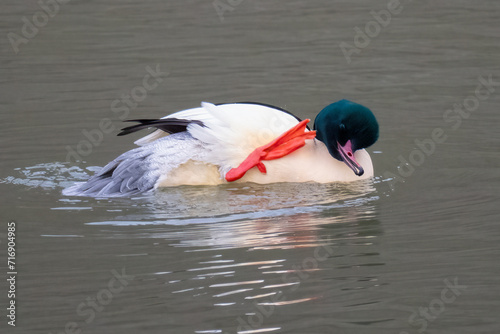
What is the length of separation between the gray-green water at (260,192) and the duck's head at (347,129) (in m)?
0.31

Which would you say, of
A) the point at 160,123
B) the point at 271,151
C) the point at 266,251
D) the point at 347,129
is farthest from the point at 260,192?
the point at 266,251

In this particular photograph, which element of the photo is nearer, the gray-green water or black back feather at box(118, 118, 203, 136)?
the gray-green water

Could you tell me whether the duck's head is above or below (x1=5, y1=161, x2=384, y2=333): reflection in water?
above

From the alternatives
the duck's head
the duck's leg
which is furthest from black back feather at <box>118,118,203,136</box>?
the duck's head

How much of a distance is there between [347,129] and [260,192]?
82cm

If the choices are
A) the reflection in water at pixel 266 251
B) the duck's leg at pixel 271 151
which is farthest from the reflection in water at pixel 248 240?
the duck's leg at pixel 271 151

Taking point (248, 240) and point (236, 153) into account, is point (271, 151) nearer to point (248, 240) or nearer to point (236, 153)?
point (236, 153)

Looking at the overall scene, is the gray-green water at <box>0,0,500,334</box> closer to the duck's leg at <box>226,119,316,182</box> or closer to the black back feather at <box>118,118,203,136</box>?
the duck's leg at <box>226,119,316,182</box>

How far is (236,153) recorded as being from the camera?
7.29 meters

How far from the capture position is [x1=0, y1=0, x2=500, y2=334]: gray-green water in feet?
17.1

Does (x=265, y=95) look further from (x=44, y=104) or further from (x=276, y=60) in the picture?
(x=44, y=104)

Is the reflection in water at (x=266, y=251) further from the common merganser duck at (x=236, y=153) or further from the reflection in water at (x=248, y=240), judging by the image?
the common merganser duck at (x=236, y=153)

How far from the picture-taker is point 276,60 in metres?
11.8

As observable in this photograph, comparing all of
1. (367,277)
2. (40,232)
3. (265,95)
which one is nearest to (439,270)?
(367,277)
